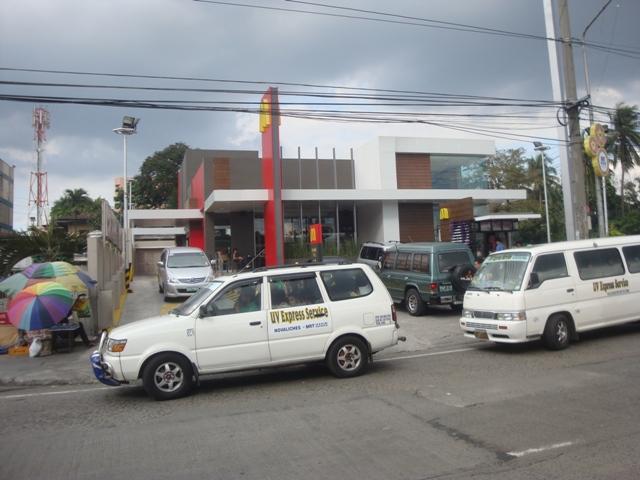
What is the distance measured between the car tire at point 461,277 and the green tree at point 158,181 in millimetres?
46617

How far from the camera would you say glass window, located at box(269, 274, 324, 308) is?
26.5 ft

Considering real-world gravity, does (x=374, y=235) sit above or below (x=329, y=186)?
below

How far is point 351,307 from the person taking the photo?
27.2ft

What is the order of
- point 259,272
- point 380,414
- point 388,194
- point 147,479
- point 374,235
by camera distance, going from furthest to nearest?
point 374,235 < point 388,194 < point 259,272 < point 380,414 < point 147,479

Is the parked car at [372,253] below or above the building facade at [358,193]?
below

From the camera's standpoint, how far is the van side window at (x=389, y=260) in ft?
54.7

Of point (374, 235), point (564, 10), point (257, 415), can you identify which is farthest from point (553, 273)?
point (374, 235)

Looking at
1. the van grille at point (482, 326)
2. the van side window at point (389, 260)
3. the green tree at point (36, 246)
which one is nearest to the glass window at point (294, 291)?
the van grille at point (482, 326)

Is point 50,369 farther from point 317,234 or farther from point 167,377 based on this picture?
point 317,234

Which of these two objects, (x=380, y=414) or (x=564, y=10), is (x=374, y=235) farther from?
(x=380, y=414)

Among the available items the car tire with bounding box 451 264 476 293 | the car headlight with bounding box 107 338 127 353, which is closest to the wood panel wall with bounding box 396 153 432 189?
the car tire with bounding box 451 264 476 293

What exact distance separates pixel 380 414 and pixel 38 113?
5342cm

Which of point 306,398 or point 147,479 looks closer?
point 147,479

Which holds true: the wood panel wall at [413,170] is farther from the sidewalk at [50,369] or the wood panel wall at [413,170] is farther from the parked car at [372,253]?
the sidewalk at [50,369]
